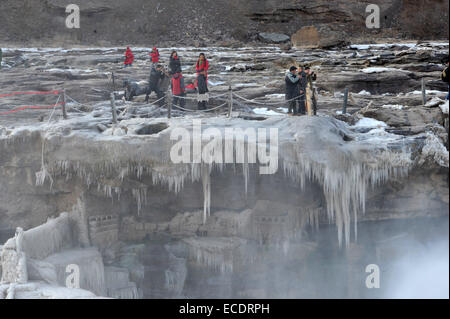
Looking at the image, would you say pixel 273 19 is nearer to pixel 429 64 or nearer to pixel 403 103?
pixel 429 64

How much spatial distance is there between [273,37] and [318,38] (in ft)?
12.8

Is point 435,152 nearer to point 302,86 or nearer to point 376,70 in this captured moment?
point 302,86

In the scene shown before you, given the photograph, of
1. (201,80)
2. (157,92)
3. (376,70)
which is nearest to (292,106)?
(201,80)

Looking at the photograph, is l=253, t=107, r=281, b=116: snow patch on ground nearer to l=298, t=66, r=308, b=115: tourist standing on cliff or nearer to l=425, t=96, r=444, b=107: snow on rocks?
l=298, t=66, r=308, b=115: tourist standing on cliff

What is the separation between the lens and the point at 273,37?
37.0 m

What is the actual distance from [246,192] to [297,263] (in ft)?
6.55

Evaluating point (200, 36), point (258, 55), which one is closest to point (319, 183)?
point (258, 55)

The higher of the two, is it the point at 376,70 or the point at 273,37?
the point at 273,37

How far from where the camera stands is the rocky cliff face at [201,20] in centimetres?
3769

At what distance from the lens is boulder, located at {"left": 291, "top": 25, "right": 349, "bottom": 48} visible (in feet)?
95.1

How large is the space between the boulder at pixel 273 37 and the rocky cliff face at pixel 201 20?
1.00 metres

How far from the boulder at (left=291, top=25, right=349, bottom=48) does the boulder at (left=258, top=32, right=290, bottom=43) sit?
1798mm

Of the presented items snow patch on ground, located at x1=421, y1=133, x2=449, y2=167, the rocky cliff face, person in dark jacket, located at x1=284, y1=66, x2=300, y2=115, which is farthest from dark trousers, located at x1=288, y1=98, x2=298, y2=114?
the rocky cliff face

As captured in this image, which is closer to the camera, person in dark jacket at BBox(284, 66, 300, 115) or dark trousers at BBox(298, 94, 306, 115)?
person in dark jacket at BBox(284, 66, 300, 115)
